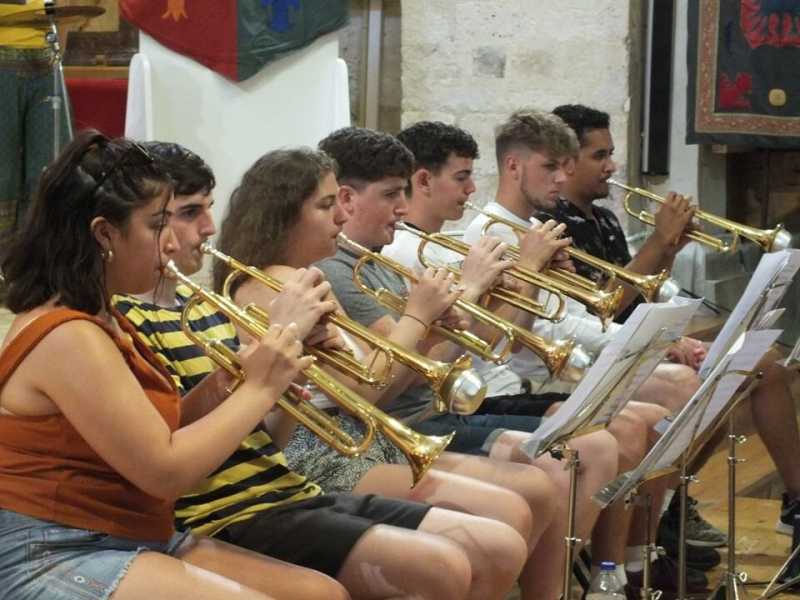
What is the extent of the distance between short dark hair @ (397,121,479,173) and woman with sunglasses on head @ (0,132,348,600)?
6.46 feet

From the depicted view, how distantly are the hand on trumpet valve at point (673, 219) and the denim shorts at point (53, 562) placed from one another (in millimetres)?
2774

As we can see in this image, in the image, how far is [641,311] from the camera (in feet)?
8.48

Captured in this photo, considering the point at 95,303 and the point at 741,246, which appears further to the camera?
the point at 741,246

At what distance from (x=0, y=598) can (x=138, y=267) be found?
1.86 ft

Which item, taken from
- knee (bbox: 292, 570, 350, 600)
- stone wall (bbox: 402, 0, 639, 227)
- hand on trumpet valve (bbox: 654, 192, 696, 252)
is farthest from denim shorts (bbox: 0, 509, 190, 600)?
stone wall (bbox: 402, 0, 639, 227)

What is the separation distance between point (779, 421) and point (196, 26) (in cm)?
267

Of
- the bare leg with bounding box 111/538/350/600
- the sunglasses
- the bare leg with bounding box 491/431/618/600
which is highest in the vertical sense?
the sunglasses

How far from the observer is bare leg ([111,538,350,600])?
2.17 meters

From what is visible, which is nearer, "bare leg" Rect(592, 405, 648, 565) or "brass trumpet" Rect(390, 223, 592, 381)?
"brass trumpet" Rect(390, 223, 592, 381)

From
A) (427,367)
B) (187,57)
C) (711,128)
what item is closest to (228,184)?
(187,57)

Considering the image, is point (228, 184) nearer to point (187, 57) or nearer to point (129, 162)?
point (187, 57)

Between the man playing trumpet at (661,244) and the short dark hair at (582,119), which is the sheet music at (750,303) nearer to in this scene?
the man playing trumpet at (661,244)

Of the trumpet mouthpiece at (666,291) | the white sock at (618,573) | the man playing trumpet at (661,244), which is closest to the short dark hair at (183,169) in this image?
the white sock at (618,573)

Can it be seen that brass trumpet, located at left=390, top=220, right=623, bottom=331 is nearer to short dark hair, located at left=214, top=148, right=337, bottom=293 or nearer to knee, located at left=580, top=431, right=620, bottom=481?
knee, located at left=580, top=431, right=620, bottom=481
